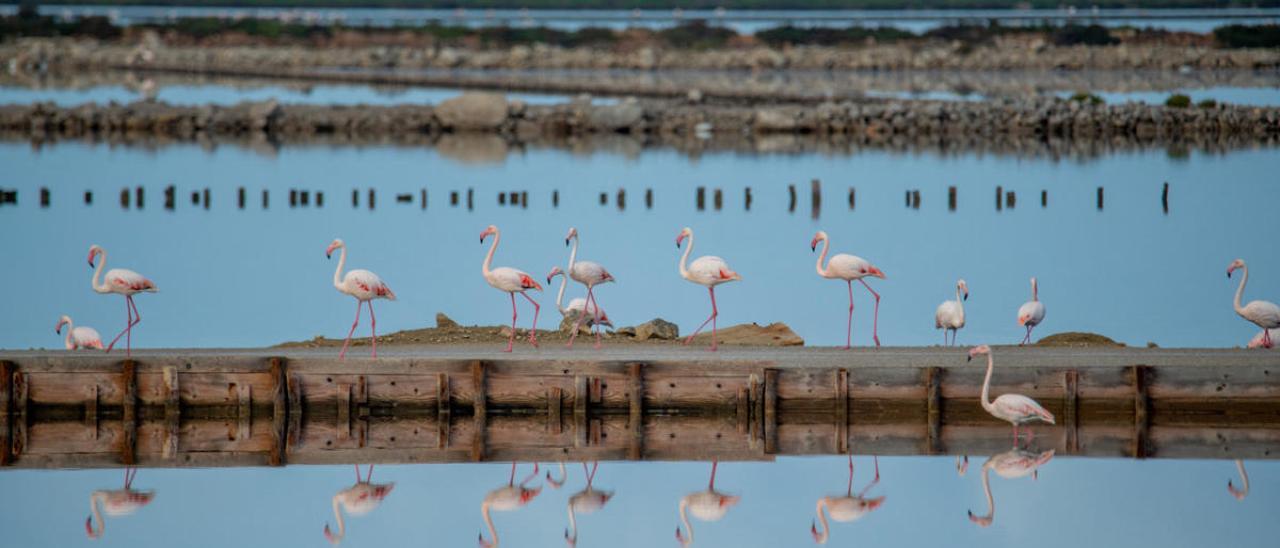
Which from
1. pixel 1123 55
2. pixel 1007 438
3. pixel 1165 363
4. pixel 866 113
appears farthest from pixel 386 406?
pixel 1123 55

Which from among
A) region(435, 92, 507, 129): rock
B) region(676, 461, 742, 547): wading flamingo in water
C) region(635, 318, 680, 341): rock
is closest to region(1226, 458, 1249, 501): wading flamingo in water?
region(676, 461, 742, 547): wading flamingo in water

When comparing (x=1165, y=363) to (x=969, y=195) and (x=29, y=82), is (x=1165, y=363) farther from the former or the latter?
(x=29, y=82)

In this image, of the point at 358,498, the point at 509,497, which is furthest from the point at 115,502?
the point at 509,497

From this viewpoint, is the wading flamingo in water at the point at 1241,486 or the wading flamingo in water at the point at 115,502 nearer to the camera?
the wading flamingo in water at the point at 115,502

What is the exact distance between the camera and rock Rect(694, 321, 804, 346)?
1030 inches

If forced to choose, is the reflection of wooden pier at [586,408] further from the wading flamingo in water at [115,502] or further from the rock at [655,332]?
the rock at [655,332]

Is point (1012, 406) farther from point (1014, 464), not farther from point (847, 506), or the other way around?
point (847, 506)

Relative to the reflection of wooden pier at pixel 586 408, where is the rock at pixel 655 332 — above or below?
above

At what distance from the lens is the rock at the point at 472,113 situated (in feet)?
260

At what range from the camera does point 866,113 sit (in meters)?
78.3

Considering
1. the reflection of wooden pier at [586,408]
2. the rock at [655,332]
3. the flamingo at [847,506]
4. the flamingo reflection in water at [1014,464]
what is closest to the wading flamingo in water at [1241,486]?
the reflection of wooden pier at [586,408]

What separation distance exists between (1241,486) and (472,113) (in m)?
59.0

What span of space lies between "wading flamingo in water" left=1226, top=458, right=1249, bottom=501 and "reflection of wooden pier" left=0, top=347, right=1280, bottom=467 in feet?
0.84

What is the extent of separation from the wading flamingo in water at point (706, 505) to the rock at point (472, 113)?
189ft
